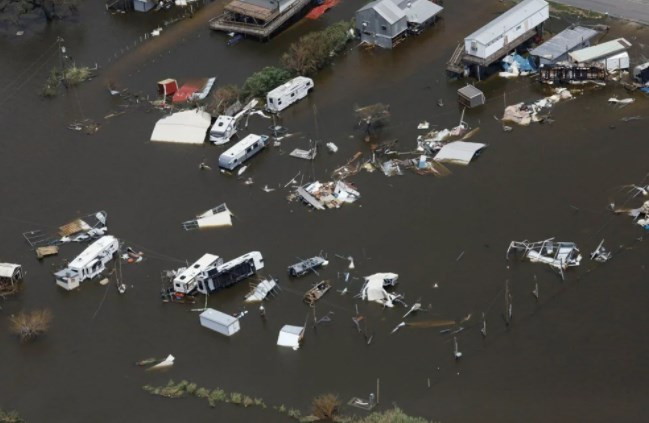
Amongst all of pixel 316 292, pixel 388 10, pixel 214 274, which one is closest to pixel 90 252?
pixel 214 274

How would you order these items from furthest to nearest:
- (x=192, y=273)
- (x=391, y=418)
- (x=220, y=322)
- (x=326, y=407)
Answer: (x=192, y=273), (x=220, y=322), (x=326, y=407), (x=391, y=418)

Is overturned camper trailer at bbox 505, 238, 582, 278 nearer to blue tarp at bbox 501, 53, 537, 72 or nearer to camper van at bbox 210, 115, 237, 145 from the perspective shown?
blue tarp at bbox 501, 53, 537, 72

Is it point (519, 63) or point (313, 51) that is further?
point (313, 51)

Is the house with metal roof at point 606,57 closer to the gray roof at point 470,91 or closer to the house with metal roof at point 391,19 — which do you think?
the gray roof at point 470,91

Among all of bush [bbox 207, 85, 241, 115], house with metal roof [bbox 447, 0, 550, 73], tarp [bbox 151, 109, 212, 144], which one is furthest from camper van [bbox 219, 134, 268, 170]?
house with metal roof [bbox 447, 0, 550, 73]

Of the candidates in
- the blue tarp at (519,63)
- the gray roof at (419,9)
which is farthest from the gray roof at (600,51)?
the gray roof at (419,9)

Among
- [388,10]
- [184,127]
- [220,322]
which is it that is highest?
[388,10]

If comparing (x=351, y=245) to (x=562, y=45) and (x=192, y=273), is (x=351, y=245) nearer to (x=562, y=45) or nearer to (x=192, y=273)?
(x=192, y=273)

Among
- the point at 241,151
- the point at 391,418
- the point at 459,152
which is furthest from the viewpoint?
the point at 241,151

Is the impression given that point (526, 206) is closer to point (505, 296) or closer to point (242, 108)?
point (505, 296)
